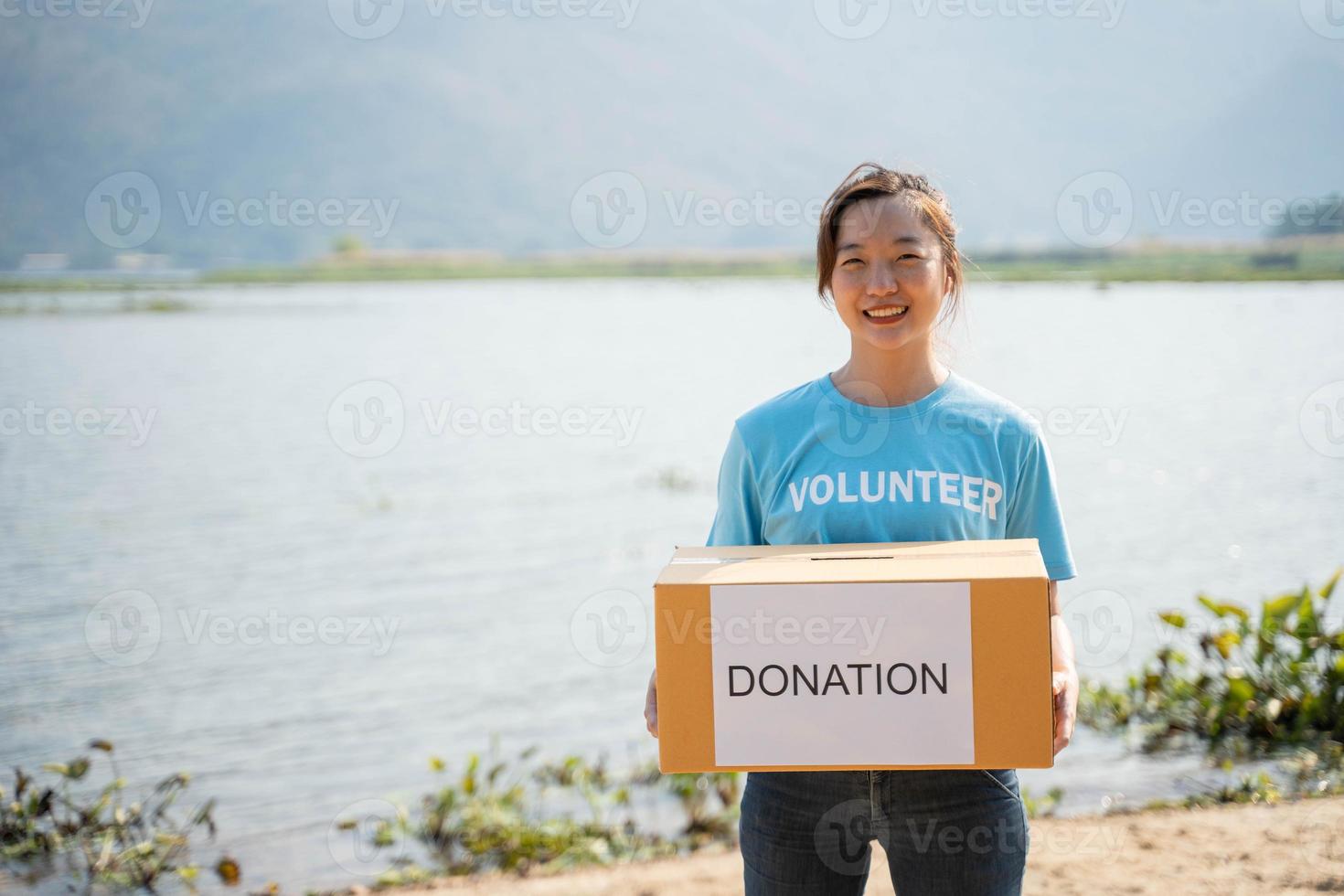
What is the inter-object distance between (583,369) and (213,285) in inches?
1264

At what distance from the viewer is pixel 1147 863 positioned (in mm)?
3221

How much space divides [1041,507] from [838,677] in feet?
1.52

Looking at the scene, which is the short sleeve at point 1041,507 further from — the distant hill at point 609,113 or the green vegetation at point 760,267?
the distant hill at point 609,113

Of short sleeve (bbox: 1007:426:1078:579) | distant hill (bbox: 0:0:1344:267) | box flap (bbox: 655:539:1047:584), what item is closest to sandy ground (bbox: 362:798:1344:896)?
short sleeve (bbox: 1007:426:1078:579)

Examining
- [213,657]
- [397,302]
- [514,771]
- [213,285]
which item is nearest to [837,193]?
[514,771]

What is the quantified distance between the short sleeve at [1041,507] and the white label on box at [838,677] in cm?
32

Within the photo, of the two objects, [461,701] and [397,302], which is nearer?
[461,701]

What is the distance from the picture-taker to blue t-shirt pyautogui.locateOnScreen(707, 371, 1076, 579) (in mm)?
1637

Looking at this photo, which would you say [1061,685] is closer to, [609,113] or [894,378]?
[894,378]

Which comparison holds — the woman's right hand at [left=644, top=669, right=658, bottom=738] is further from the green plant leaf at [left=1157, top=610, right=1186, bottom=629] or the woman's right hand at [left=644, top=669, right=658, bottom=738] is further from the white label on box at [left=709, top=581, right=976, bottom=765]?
the green plant leaf at [left=1157, top=610, right=1186, bottom=629]

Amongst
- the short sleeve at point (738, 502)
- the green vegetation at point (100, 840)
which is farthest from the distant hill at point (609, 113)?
the short sleeve at point (738, 502)

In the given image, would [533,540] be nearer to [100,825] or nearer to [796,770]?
[100,825]

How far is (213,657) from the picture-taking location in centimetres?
625

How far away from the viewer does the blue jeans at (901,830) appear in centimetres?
156
